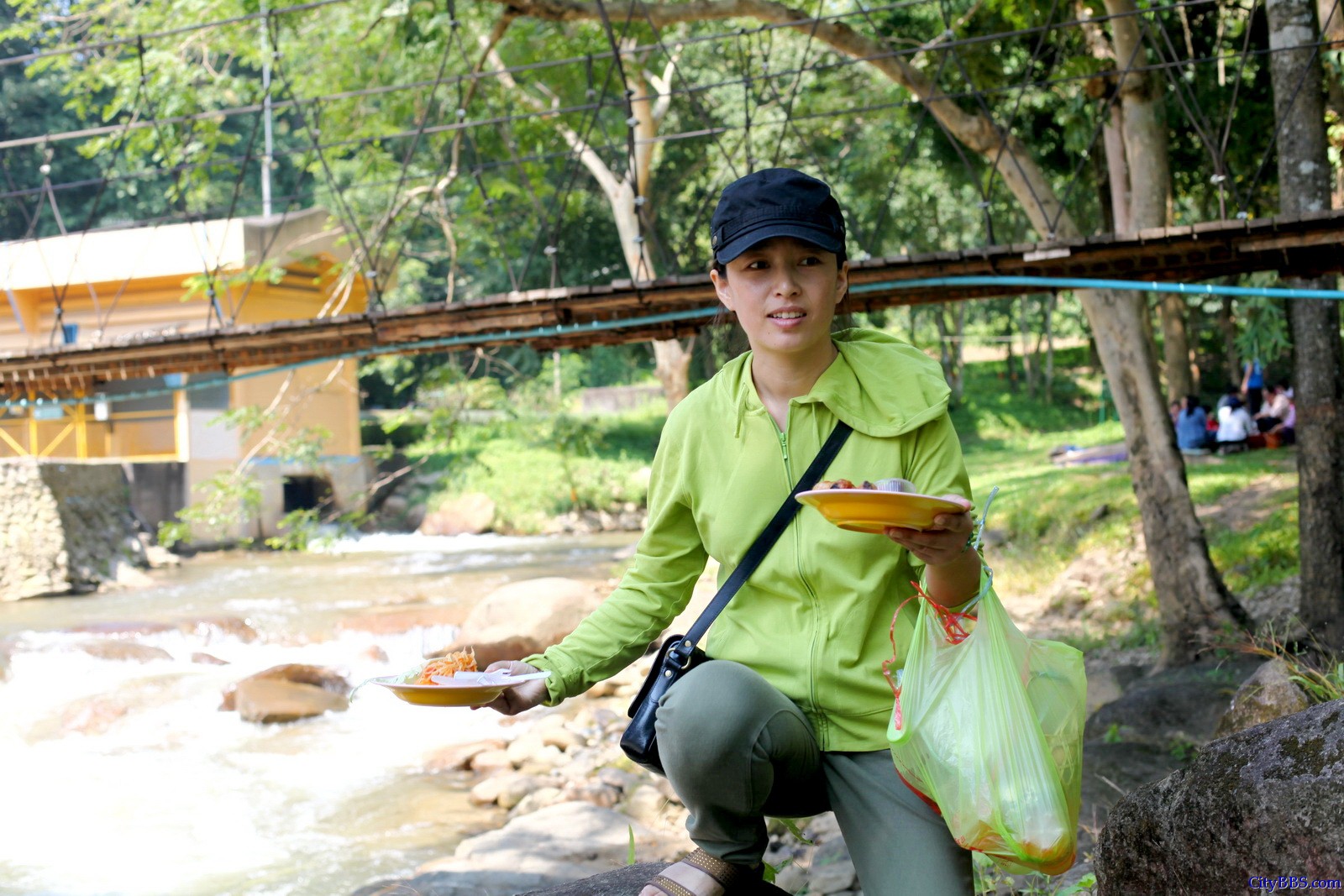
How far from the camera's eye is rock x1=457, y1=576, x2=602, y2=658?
9.52 m

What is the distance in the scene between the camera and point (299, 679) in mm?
9188

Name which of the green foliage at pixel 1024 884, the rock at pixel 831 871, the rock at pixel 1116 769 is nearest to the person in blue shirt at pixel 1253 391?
the rock at pixel 1116 769

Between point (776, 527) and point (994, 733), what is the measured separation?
1.70 ft

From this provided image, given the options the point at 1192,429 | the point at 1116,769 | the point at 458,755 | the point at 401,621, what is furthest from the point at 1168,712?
the point at 1192,429

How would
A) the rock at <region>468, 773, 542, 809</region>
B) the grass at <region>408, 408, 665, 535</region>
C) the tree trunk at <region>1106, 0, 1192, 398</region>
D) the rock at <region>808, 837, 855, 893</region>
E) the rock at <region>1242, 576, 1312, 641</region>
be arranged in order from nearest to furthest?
the rock at <region>808, 837, 855, 893</region> → the rock at <region>1242, 576, 1312, 641</region> → the tree trunk at <region>1106, 0, 1192, 398</region> → the rock at <region>468, 773, 542, 809</region> → the grass at <region>408, 408, 665, 535</region>

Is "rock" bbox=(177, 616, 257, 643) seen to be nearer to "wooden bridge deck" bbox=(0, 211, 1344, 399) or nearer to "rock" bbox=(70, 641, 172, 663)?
"rock" bbox=(70, 641, 172, 663)

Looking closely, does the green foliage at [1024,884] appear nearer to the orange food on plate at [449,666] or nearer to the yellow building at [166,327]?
the orange food on plate at [449,666]

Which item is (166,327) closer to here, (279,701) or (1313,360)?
(279,701)

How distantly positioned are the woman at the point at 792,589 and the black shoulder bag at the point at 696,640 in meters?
0.02

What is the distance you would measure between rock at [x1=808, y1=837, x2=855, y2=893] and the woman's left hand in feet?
9.70

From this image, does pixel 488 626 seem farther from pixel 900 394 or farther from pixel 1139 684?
pixel 900 394

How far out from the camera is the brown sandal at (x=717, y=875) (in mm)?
2086

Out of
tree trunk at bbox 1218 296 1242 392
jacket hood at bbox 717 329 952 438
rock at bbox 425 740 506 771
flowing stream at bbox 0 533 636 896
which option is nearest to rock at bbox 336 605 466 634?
flowing stream at bbox 0 533 636 896

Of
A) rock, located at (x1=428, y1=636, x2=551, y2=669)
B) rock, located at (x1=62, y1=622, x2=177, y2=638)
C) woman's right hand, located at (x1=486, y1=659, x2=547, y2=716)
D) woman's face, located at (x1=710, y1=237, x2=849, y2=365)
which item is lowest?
rock, located at (x1=428, y1=636, x2=551, y2=669)
